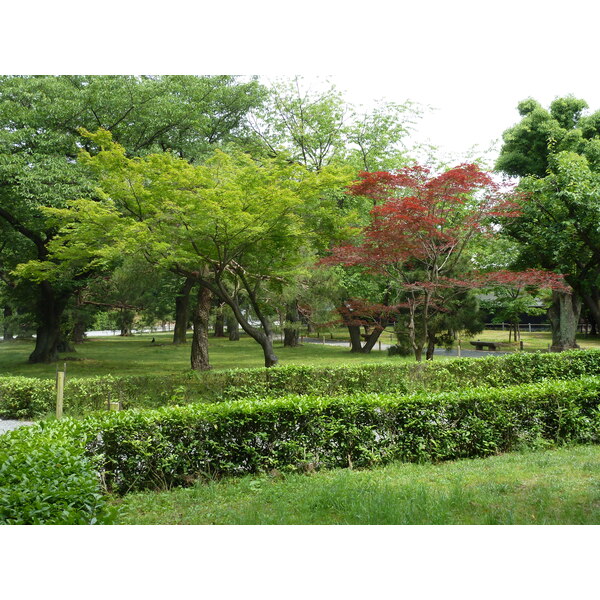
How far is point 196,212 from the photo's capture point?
25.7 ft

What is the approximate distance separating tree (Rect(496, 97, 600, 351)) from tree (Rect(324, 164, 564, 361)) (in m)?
1.32

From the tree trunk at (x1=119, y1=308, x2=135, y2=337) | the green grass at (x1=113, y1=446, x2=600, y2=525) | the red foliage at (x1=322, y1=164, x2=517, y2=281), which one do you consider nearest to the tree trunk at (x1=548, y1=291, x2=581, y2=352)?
the red foliage at (x1=322, y1=164, x2=517, y2=281)

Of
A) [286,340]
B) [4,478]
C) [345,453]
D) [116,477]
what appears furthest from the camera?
[286,340]

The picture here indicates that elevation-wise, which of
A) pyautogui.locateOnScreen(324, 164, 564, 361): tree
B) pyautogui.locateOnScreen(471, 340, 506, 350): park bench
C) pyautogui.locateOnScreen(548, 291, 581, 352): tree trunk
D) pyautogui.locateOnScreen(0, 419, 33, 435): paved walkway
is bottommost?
pyautogui.locateOnScreen(0, 419, 33, 435): paved walkway

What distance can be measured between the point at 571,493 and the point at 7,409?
6.55 metres

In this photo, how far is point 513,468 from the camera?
3.53 m

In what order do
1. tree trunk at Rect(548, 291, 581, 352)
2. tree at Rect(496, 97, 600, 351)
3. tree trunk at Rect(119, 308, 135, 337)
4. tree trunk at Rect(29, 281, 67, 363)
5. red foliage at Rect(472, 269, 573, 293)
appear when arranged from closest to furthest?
red foliage at Rect(472, 269, 573, 293)
tree at Rect(496, 97, 600, 351)
tree trunk at Rect(548, 291, 581, 352)
tree trunk at Rect(29, 281, 67, 363)
tree trunk at Rect(119, 308, 135, 337)

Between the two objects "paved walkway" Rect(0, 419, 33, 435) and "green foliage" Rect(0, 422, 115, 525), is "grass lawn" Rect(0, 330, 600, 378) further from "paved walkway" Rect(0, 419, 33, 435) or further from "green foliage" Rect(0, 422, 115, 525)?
"green foliage" Rect(0, 422, 115, 525)

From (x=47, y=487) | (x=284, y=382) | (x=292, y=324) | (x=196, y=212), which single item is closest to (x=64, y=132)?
(x=196, y=212)

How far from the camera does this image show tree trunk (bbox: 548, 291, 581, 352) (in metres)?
12.2

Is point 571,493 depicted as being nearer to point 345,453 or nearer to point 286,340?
point 345,453

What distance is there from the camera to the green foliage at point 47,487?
214 cm

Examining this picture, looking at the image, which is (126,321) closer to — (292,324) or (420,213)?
(292,324)

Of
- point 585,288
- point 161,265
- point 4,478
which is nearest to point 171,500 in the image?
point 4,478
